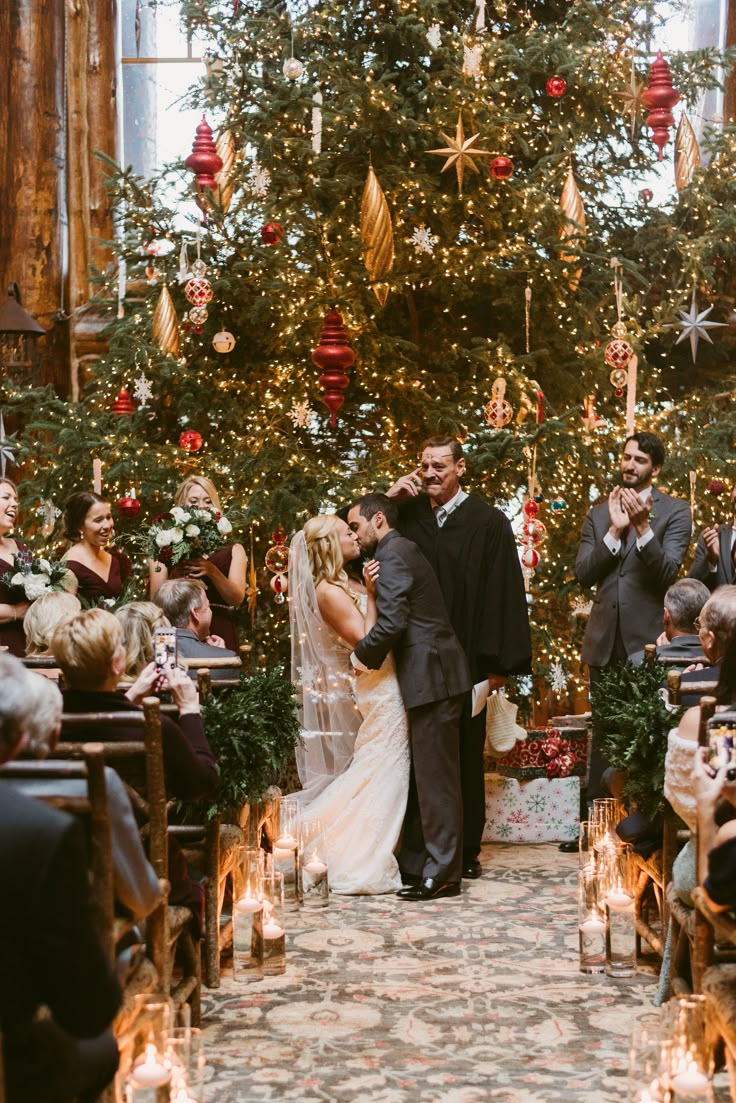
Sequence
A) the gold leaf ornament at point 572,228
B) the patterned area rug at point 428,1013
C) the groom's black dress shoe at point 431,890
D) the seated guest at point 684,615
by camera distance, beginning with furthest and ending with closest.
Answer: the gold leaf ornament at point 572,228 → the groom's black dress shoe at point 431,890 → the seated guest at point 684,615 → the patterned area rug at point 428,1013

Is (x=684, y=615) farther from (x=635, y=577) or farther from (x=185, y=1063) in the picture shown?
(x=185, y=1063)

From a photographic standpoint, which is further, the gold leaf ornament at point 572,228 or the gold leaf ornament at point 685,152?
the gold leaf ornament at point 685,152

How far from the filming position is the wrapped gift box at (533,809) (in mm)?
7848

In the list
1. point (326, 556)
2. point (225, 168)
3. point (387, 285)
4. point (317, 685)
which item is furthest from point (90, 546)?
point (225, 168)

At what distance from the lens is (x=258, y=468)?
8.67 meters

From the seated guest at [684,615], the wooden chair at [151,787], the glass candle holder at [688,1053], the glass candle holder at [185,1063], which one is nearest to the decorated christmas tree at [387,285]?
the seated guest at [684,615]

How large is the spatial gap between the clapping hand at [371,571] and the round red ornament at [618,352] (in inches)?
93.5

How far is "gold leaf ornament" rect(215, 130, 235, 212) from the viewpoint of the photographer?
904cm

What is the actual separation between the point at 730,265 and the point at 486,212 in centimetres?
261

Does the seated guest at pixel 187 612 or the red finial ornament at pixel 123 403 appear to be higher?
the red finial ornament at pixel 123 403

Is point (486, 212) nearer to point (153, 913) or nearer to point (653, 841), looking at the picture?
point (653, 841)

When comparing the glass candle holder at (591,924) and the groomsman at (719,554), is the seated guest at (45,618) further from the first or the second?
the groomsman at (719,554)

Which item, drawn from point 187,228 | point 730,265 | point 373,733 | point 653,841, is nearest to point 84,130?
point 187,228

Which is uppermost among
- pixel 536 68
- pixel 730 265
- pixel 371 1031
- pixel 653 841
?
pixel 536 68
